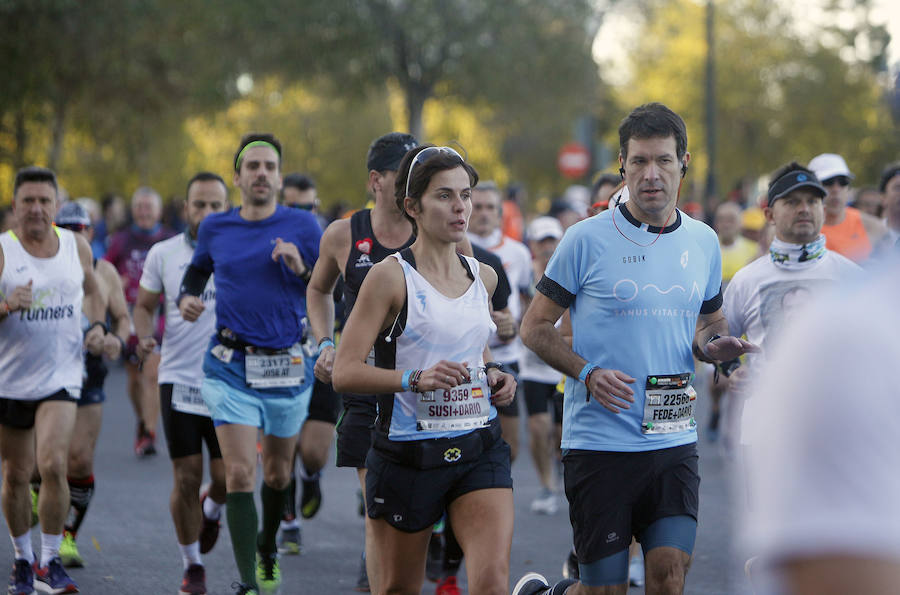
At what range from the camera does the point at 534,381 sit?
9.70 meters

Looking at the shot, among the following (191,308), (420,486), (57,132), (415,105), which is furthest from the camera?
(415,105)

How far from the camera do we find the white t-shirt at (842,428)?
1.68 m

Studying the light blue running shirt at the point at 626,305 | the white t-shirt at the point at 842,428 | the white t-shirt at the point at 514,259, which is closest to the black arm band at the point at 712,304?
the light blue running shirt at the point at 626,305

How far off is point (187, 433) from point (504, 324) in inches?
75.7

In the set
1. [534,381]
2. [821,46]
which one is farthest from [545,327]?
[821,46]

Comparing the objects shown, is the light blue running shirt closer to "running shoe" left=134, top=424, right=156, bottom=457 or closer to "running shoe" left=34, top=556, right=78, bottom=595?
"running shoe" left=34, top=556, right=78, bottom=595

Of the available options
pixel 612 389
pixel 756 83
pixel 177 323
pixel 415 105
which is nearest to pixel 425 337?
pixel 612 389

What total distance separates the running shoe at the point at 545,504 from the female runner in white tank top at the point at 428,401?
15.1 ft

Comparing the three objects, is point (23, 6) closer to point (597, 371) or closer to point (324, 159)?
point (597, 371)

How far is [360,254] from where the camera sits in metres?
6.12

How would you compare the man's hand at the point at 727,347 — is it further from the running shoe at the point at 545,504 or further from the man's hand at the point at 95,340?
the running shoe at the point at 545,504

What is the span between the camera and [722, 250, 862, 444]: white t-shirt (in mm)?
5973

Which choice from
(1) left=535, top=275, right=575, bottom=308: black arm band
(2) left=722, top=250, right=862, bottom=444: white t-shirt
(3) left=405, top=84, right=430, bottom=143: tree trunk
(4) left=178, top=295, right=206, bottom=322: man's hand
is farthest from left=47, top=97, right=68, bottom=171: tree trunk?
(1) left=535, top=275, right=575, bottom=308: black arm band

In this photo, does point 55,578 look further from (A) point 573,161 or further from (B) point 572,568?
(A) point 573,161
